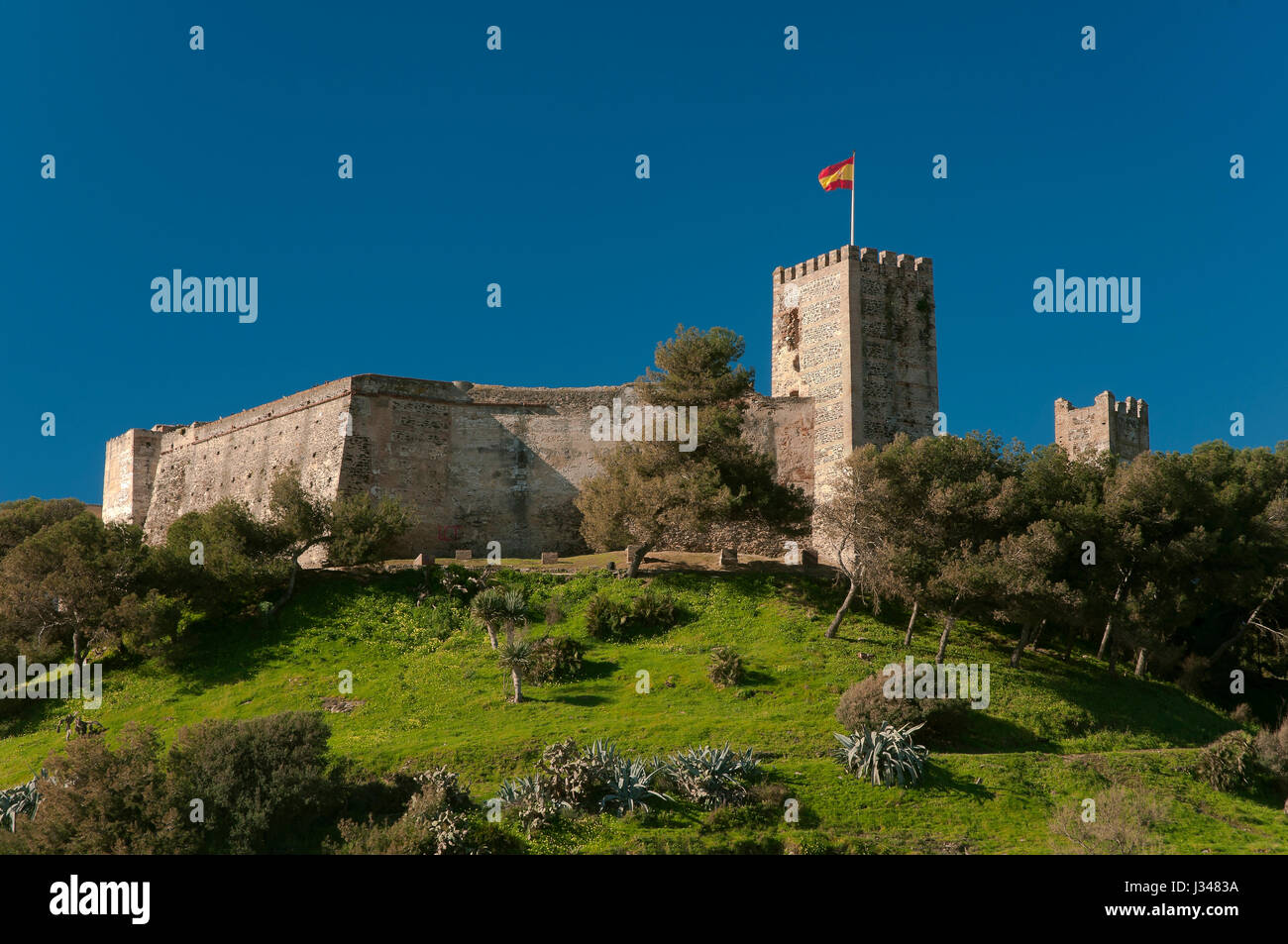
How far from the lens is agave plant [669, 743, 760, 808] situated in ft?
66.8

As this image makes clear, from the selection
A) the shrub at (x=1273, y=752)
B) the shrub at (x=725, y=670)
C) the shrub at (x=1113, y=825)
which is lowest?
the shrub at (x=1113, y=825)

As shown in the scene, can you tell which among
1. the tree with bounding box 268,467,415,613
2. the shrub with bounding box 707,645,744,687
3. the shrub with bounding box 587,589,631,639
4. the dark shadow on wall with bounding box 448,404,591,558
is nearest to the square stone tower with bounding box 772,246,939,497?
the dark shadow on wall with bounding box 448,404,591,558

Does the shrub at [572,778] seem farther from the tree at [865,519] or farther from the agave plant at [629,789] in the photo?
the tree at [865,519]

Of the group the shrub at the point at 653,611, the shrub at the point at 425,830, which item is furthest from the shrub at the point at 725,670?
the shrub at the point at 425,830

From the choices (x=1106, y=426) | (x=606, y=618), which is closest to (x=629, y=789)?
(x=606, y=618)

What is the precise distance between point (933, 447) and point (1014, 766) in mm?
9660

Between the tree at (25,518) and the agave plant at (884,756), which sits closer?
the agave plant at (884,756)

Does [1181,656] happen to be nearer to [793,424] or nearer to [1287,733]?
[1287,733]

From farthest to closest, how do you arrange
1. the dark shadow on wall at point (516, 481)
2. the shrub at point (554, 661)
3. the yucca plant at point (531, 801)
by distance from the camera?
1. the dark shadow on wall at point (516, 481)
2. the shrub at point (554, 661)
3. the yucca plant at point (531, 801)

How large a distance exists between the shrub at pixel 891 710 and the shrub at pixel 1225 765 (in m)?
4.57

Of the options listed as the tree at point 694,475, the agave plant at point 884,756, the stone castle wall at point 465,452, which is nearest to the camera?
the agave plant at point 884,756

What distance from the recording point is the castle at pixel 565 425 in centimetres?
3869

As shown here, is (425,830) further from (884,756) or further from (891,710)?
(891,710)

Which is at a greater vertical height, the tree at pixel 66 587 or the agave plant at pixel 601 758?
the tree at pixel 66 587
